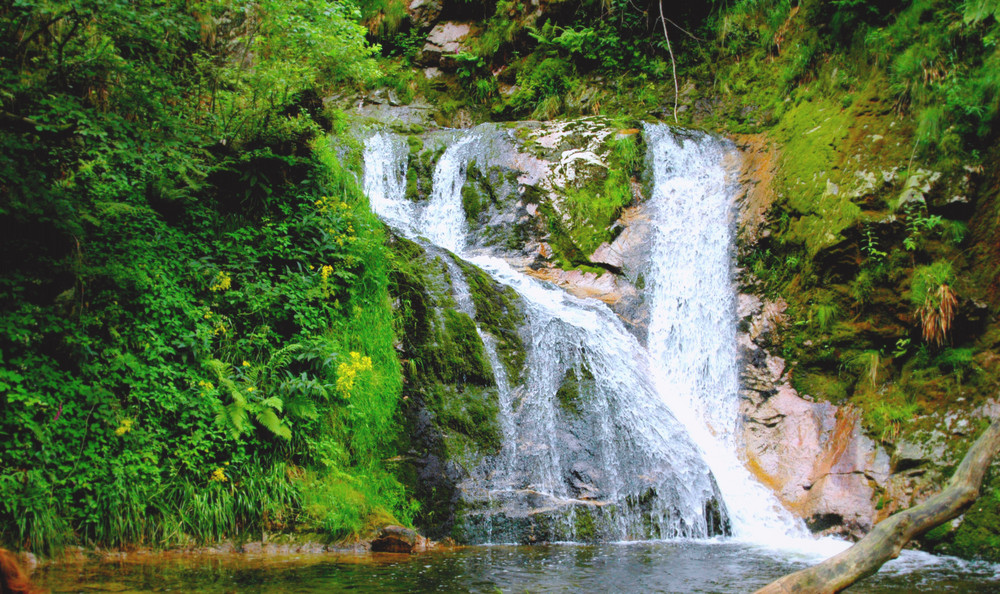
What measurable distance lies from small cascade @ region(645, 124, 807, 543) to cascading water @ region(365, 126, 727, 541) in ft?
1.66

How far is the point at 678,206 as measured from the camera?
38.4ft

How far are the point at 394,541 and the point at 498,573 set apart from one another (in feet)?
4.80

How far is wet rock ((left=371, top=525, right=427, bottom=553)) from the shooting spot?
20.1 feet

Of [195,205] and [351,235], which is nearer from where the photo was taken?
[195,205]

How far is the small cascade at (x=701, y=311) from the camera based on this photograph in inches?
311

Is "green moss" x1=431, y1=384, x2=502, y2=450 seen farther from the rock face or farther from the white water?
the rock face

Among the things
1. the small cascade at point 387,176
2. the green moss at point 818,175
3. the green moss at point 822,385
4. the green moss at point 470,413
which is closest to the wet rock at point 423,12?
the small cascade at point 387,176

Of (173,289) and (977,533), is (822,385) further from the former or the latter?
(173,289)

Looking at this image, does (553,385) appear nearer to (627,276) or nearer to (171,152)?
(627,276)

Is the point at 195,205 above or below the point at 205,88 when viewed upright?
below

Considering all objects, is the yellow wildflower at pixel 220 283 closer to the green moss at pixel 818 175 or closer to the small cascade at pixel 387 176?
the small cascade at pixel 387 176

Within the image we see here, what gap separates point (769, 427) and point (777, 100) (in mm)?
7107

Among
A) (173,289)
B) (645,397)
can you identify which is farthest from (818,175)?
(173,289)

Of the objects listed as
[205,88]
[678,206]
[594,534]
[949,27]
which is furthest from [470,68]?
[594,534]
